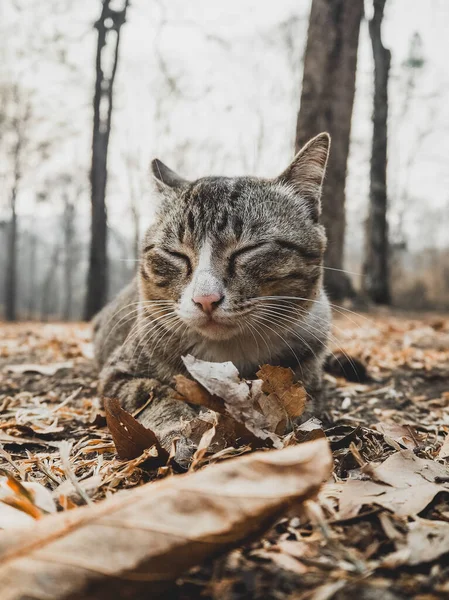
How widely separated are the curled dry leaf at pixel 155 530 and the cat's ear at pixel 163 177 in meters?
2.32

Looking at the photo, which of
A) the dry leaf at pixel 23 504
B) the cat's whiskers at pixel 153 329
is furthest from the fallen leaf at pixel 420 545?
the cat's whiskers at pixel 153 329

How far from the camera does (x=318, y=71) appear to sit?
20.7ft

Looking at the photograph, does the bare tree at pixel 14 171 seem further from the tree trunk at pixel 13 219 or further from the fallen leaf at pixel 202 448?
the fallen leaf at pixel 202 448

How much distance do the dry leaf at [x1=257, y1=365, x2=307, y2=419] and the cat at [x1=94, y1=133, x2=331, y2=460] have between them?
0.42 m

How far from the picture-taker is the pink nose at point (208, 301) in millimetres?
2127

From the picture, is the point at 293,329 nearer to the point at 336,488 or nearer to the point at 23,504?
the point at 336,488

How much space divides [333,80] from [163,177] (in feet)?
13.9

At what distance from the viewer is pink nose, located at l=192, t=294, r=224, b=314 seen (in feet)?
6.98

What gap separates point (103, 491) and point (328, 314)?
1969mm

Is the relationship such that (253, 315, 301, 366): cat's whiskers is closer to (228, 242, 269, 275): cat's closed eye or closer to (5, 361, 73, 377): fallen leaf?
(228, 242, 269, 275): cat's closed eye

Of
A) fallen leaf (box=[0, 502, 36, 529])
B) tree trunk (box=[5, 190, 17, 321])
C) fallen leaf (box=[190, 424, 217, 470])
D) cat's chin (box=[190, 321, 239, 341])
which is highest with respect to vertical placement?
cat's chin (box=[190, 321, 239, 341])

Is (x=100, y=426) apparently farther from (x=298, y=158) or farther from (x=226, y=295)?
(x=298, y=158)

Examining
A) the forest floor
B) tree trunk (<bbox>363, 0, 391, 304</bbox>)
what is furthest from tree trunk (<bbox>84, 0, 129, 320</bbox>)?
the forest floor

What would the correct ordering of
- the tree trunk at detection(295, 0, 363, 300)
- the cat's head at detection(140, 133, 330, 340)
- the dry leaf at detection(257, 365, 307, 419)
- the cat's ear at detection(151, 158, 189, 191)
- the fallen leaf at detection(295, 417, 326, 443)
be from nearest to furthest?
the fallen leaf at detection(295, 417, 326, 443)
the dry leaf at detection(257, 365, 307, 419)
the cat's head at detection(140, 133, 330, 340)
the cat's ear at detection(151, 158, 189, 191)
the tree trunk at detection(295, 0, 363, 300)
